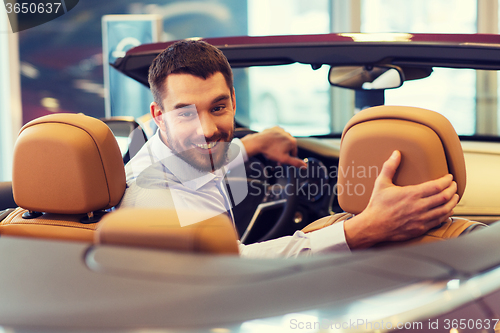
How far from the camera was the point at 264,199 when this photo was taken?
2.05m

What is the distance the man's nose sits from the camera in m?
1.21

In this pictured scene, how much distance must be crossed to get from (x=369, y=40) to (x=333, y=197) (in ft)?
2.84

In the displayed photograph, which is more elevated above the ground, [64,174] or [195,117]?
[195,117]

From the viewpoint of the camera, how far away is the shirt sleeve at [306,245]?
100 centimetres

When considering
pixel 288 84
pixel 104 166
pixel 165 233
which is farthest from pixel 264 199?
pixel 288 84

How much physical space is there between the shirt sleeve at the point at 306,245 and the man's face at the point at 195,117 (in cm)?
33

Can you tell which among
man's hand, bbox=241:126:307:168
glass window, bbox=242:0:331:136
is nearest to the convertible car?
man's hand, bbox=241:126:307:168

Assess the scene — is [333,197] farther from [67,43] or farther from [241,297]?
[67,43]

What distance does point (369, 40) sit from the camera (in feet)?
4.86

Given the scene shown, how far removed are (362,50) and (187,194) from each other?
851 mm

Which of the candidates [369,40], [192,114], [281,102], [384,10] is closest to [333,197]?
[369,40]

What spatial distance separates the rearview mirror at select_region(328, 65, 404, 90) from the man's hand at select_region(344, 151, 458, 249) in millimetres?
805

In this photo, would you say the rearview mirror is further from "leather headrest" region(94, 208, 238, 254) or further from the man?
"leather headrest" region(94, 208, 238, 254)

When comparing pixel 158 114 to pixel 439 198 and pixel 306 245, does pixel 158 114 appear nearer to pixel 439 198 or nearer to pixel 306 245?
pixel 306 245
